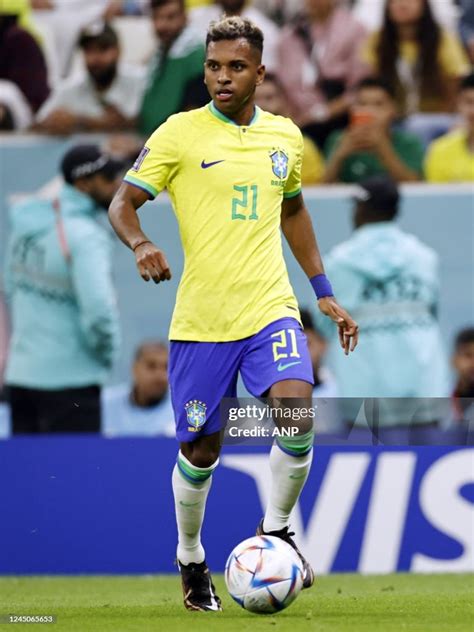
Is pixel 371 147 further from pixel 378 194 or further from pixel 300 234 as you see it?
pixel 300 234

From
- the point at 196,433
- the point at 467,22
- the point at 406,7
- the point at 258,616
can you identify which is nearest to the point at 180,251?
the point at 406,7

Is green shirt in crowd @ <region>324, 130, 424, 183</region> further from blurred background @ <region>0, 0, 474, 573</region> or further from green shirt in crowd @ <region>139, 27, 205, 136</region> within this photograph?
green shirt in crowd @ <region>139, 27, 205, 136</region>

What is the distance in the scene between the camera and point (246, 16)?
11508 mm

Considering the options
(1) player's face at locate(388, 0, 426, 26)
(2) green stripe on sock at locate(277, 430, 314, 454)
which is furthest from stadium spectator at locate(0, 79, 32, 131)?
(2) green stripe on sock at locate(277, 430, 314, 454)

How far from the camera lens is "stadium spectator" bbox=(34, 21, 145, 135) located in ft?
Result: 38.3

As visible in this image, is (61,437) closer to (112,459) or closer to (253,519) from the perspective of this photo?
(112,459)

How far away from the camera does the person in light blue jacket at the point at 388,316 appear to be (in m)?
10.5

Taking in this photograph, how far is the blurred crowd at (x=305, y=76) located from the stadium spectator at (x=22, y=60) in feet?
0.04

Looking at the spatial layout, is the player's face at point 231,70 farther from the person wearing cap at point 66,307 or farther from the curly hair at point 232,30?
the person wearing cap at point 66,307

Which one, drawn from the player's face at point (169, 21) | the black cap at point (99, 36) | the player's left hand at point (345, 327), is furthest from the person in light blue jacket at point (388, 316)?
the player's left hand at point (345, 327)

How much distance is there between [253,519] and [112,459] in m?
1.06

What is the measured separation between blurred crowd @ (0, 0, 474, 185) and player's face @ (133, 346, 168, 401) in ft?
5.33

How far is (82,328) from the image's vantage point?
10.6m

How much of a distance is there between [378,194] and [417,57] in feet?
4.70
